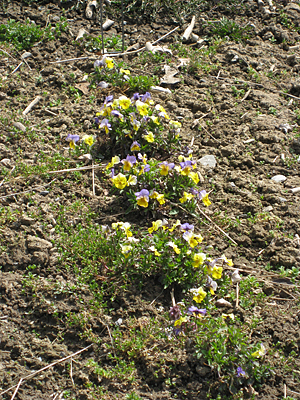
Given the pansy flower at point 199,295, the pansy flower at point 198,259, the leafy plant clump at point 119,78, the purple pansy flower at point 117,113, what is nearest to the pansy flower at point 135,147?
the purple pansy flower at point 117,113

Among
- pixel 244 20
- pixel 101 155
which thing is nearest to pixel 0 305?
pixel 101 155

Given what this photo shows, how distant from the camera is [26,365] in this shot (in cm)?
272

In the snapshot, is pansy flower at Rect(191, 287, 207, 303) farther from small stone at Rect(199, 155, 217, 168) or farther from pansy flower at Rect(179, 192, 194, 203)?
small stone at Rect(199, 155, 217, 168)

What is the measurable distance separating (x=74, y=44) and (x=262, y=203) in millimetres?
3253

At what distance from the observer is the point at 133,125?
12.9ft

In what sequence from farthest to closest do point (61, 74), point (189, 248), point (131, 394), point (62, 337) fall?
point (61, 74) → point (189, 248) → point (62, 337) → point (131, 394)

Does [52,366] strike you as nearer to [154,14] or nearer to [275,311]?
[275,311]

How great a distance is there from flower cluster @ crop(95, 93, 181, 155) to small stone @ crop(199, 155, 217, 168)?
1.09 feet

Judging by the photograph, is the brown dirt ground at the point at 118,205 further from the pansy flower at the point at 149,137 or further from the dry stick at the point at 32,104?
the pansy flower at the point at 149,137

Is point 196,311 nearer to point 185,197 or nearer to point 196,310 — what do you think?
point 196,310

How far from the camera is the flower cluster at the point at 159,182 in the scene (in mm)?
3520

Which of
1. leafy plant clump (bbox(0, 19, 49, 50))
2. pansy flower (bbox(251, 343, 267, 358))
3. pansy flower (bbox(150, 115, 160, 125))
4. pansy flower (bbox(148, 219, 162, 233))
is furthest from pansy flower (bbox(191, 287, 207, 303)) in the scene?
leafy plant clump (bbox(0, 19, 49, 50))

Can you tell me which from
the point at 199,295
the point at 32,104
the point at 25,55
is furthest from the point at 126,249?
the point at 25,55

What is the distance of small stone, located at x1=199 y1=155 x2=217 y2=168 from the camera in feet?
13.5
